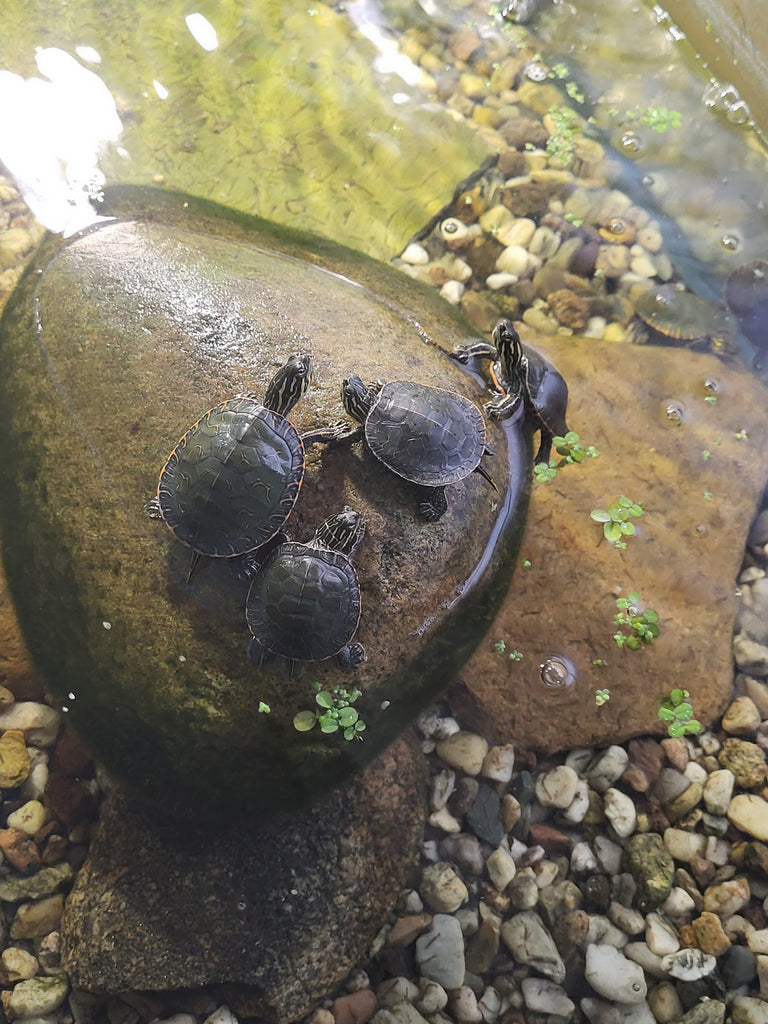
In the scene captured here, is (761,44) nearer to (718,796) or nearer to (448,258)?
(448,258)

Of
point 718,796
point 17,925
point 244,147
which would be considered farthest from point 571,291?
point 17,925

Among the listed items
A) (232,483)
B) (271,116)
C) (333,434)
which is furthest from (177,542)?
(271,116)

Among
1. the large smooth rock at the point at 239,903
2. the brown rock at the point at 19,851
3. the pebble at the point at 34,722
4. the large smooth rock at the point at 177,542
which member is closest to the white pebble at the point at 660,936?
the large smooth rock at the point at 239,903

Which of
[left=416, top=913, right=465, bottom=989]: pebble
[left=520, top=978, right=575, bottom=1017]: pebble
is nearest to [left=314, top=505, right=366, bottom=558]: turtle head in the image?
[left=416, top=913, right=465, bottom=989]: pebble

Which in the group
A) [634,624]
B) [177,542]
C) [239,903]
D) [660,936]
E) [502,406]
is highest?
[502,406]

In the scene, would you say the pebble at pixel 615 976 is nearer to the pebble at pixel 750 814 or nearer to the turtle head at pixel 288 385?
the pebble at pixel 750 814

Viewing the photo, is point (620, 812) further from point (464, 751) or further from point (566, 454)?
point (566, 454)
